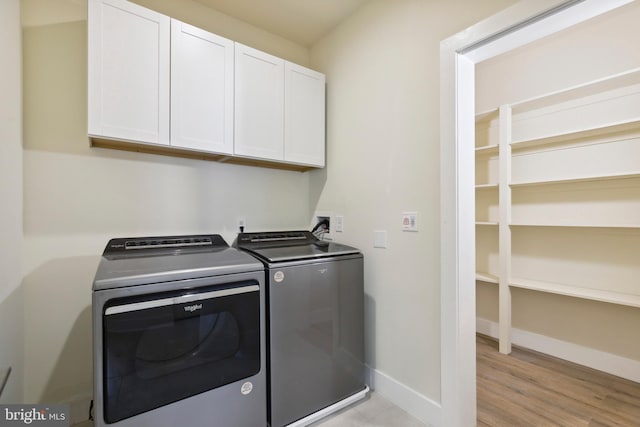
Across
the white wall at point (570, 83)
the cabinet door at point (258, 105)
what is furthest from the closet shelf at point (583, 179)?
the cabinet door at point (258, 105)

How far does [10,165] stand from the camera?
4.40 ft

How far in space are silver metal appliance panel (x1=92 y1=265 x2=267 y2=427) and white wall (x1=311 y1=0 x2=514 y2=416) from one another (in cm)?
86

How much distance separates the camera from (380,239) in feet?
6.25

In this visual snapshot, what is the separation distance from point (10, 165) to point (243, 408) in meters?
1.66

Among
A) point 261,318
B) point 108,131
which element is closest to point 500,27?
point 261,318

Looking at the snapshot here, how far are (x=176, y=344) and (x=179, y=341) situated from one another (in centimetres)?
2

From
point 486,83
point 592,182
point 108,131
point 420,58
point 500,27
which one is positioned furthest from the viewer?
point 486,83

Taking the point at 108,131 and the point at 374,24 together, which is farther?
the point at 374,24

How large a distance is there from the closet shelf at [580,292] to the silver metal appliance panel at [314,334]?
165 cm

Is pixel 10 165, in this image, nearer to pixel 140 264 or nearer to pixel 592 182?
pixel 140 264

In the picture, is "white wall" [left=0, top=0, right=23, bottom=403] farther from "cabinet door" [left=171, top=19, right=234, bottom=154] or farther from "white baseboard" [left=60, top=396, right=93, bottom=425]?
"cabinet door" [left=171, top=19, right=234, bottom=154]

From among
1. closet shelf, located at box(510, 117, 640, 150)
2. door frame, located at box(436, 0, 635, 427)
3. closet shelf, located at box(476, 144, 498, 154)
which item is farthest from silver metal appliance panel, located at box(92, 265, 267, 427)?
closet shelf, located at box(510, 117, 640, 150)

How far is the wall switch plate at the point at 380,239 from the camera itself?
74.0 inches

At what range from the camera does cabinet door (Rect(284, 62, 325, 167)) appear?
208cm
